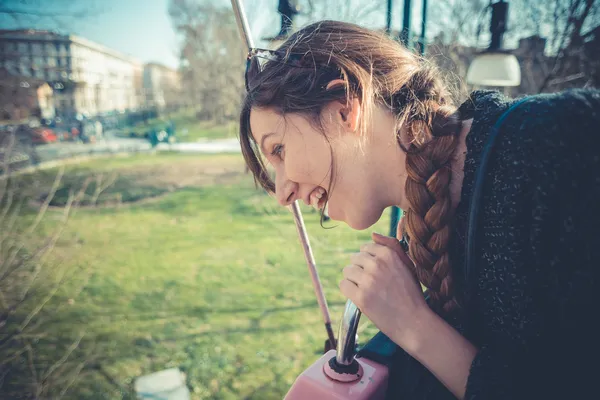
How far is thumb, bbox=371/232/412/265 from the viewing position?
1.01m

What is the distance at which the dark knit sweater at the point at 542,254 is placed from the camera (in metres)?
0.72

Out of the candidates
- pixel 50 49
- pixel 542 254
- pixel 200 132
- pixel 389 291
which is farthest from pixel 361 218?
pixel 200 132

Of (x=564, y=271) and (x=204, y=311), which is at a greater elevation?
(x=564, y=271)

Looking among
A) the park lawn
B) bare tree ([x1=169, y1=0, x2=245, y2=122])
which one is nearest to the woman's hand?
bare tree ([x1=169, y1=0, x2=245, y2=122])

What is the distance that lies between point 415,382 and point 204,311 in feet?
17.1

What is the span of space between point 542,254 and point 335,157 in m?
0.61

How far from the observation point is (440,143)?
103cm

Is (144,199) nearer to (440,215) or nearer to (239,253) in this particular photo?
(239,253)

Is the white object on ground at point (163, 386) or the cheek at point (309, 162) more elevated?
the cheek at point (309, 162)

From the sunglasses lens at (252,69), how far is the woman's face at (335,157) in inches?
5.3

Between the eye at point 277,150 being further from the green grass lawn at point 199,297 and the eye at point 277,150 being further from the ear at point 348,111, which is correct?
the green grass lawn at point 199,297

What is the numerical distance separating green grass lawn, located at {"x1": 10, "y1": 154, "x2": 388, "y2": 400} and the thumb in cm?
139

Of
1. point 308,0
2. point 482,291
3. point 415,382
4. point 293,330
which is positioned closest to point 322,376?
point 415,382

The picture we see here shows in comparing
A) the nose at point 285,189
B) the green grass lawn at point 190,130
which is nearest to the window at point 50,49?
the nose at point 285,189
